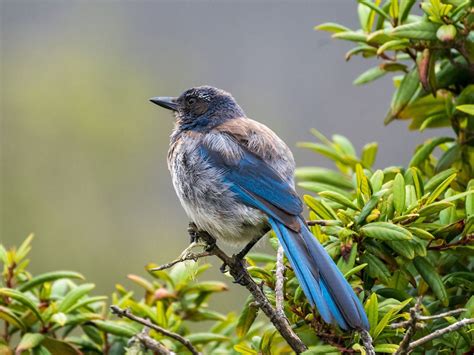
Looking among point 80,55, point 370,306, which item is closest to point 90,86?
point 80,55

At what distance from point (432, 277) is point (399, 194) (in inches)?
12.5

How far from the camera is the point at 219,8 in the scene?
15742 millimetres

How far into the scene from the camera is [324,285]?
286cm

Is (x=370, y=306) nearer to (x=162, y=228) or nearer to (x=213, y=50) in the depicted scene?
(x=162, y=228)

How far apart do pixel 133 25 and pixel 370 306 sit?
14.6 meters

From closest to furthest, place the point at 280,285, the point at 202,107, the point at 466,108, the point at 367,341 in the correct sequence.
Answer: the point at 367,341 < the point at 280,285 < the point at 466,108 < the point at 202,107

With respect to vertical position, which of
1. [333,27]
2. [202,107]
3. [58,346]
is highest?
[333,27]

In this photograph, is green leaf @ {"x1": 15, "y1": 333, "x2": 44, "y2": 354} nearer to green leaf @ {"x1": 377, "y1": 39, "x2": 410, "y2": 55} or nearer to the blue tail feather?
the blue tail feather

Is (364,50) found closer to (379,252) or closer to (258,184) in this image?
(258,184)

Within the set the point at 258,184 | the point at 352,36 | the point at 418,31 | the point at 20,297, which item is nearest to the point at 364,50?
the point at 352,36

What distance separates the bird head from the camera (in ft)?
15.0

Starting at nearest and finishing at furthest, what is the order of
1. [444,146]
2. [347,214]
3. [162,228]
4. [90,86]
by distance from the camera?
[347,214] → [444,146] → [162,228] → [90,86]

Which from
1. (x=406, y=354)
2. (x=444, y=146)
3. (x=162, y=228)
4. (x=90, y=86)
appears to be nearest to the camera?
(x=406, y=354)

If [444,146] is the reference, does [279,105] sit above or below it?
below
